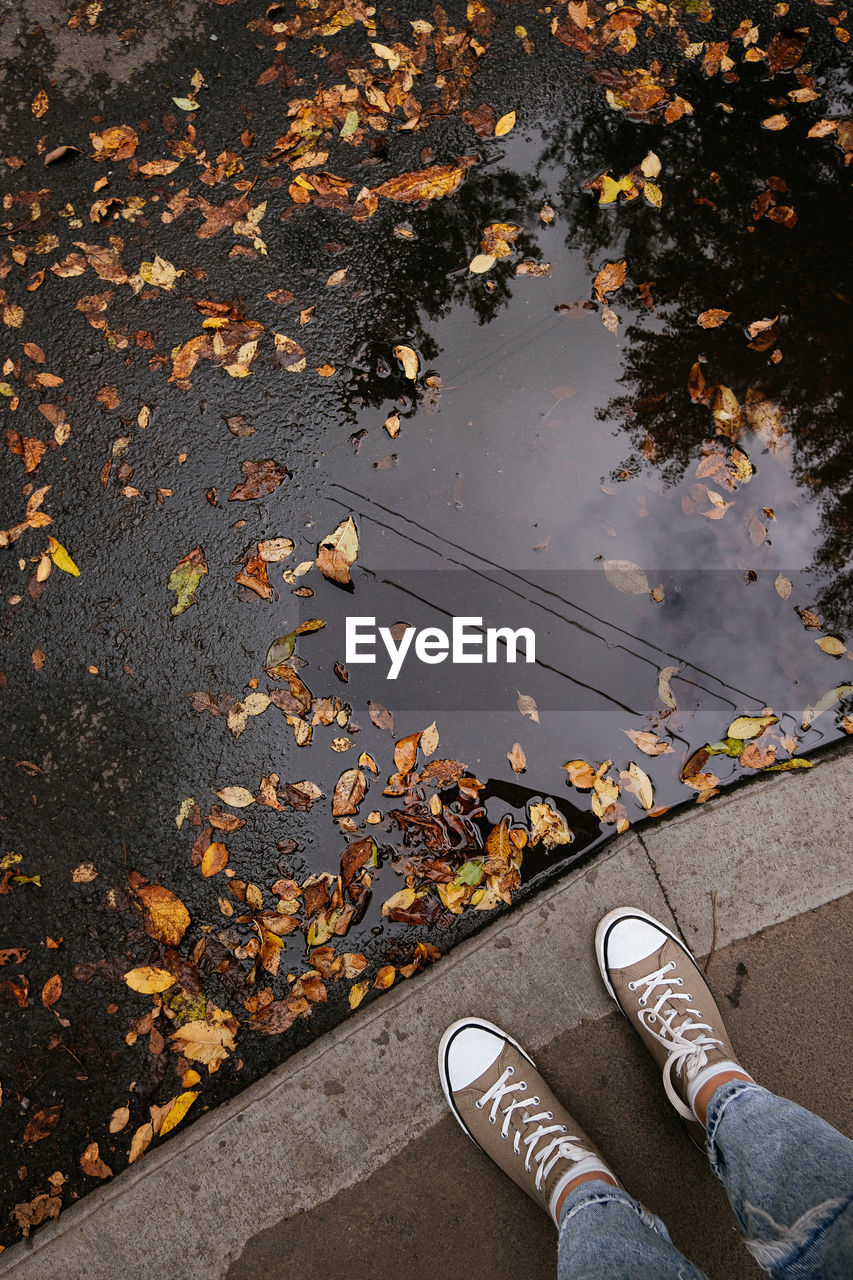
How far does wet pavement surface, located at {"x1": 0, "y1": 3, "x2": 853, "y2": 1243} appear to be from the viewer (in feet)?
7.22

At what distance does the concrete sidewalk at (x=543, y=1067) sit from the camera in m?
2.02

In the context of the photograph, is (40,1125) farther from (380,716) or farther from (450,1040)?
(380,716)

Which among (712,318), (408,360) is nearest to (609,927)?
(408,360)

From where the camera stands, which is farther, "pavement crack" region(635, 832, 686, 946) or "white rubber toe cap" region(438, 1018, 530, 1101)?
"pavement crack" region(635, 832, 686, 946)

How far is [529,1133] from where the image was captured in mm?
2059

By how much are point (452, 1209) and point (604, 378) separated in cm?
290

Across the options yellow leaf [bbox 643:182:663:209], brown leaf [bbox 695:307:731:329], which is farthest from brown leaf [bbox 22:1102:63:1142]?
yellow leaf [bbox 643:182:663:209]

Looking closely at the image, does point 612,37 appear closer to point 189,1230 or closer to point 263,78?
point 263,78

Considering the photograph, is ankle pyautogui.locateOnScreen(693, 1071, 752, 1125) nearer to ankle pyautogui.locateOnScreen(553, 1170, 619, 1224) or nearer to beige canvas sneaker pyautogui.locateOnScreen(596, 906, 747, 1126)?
beige canvas sneaker pyautogui.locateOnScreen(596, 906, 747, 1126)

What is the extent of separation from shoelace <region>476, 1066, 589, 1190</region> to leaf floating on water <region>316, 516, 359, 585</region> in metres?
1.75

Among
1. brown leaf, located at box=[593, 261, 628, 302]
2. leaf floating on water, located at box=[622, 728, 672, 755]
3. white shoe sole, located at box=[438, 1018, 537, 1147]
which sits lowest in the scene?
white shoe sole, located at box=[438, 1018, 537, 1147]

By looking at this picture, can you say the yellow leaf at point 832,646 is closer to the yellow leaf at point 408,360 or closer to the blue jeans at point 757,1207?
the blue jeans at point 757,1207

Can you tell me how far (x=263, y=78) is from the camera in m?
2.74

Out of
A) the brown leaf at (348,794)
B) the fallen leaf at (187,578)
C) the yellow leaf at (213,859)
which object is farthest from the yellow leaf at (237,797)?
the fallen leaf at (187,578)
